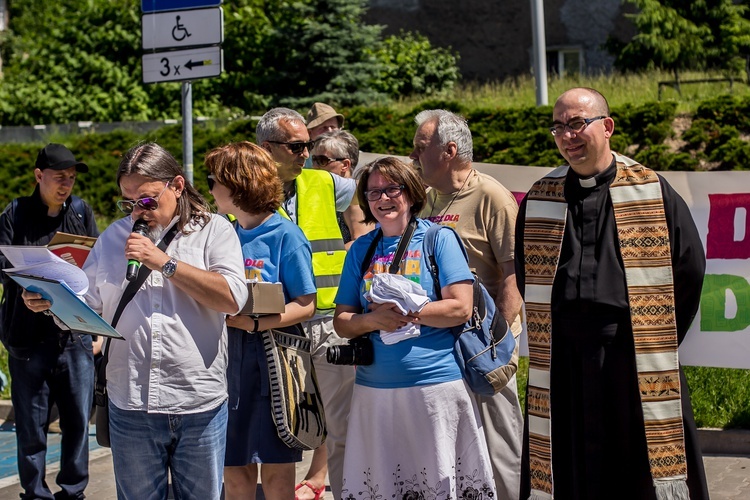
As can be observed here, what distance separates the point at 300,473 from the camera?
7215mm

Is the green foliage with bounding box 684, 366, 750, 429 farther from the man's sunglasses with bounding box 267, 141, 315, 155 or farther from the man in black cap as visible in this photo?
the man in black cap

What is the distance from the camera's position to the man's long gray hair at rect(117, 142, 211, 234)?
4242mm

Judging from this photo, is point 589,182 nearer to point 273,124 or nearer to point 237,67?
point 273,124

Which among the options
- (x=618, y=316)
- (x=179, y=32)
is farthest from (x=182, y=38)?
(x=618, y=316)

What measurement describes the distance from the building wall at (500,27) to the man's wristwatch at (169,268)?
2160 cm

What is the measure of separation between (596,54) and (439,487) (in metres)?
21.5

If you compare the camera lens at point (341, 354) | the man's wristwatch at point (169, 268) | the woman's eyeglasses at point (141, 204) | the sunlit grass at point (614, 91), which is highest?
the sunlit grass at point (614, 91)

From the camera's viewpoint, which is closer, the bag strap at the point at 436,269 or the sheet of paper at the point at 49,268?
the sheet of paper at the point at 49,268

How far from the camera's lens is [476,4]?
25.4 metres

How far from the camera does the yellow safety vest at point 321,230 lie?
19.0 feet

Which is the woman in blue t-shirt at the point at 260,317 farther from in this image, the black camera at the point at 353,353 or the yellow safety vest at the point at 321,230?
the yellow safety vest at the point at 321,230

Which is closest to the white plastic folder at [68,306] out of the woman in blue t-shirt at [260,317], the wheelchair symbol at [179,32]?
the woman in blue t-shirt at [260,317]

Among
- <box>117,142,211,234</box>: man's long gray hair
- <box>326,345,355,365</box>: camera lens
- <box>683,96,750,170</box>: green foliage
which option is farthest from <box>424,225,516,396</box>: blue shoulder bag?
<box>683,96,750,170</box>: green foliage

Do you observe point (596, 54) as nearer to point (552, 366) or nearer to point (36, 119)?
point (36, 119)
